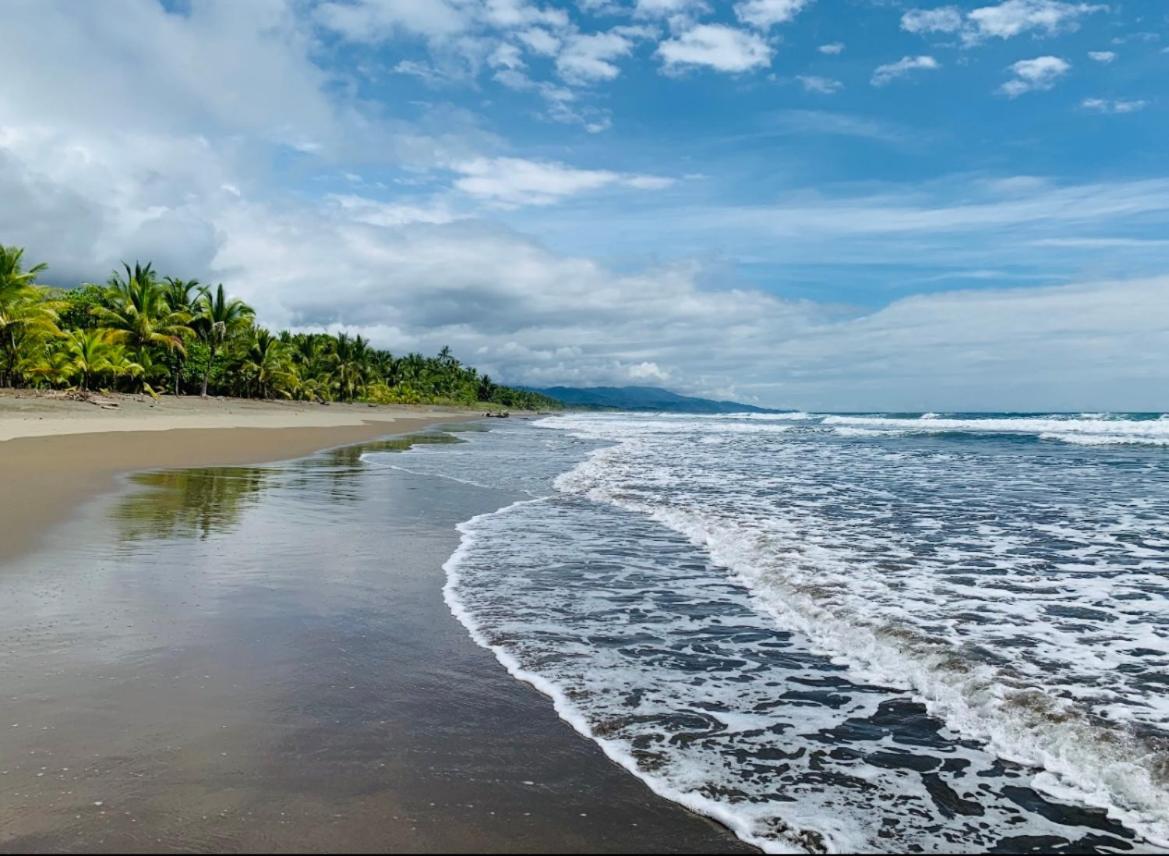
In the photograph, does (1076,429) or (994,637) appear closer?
(994,637)

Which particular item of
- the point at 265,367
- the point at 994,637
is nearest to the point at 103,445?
the point at 994,637

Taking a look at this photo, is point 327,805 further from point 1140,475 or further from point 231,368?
point 231,368

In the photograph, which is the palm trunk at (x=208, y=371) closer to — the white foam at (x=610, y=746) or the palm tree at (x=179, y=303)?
the palm tree at (x=179, y=303)

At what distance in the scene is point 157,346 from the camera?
5206 centimetres

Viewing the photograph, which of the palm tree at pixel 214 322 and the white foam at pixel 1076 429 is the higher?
the palm tree at pixel 214 322

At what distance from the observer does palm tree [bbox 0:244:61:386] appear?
3641 cm

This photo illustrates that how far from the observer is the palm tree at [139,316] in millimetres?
48531

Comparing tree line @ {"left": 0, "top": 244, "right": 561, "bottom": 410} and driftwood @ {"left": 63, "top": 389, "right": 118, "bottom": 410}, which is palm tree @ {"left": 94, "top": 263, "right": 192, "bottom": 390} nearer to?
tree line @ {"left": 0, "top": 244, "right": 561, "bottom": 410}

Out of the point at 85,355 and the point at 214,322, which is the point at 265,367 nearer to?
the point at 214,322

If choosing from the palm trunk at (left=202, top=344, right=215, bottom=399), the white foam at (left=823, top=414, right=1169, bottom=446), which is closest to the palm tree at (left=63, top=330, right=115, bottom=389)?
the palm trunk at (left=202, top=344, right=215, bottom=399)

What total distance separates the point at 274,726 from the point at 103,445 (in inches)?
840

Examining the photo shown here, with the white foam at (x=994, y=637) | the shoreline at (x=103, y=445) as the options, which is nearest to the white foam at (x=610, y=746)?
the white foam at (x=994, y=637)

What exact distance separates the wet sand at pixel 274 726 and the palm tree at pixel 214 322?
54590 millimetres

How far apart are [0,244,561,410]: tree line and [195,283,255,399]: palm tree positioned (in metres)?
0.07
